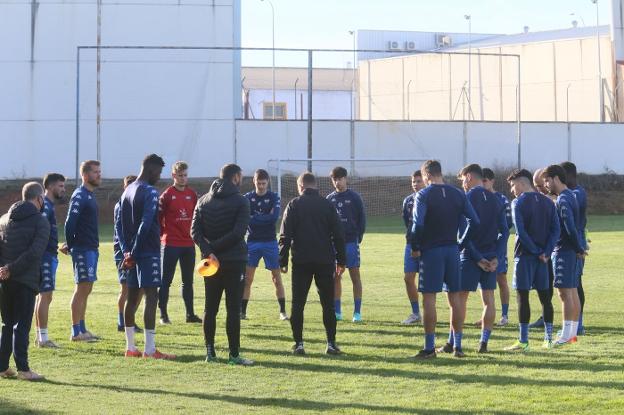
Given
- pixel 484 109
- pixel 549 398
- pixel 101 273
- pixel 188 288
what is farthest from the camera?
pixel 484 109

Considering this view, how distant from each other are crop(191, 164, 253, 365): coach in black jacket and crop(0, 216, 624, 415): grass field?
0.57m

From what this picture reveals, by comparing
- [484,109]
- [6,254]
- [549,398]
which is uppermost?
[484,109]

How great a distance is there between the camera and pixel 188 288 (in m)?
15.6

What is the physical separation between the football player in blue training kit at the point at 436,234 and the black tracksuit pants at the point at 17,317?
156 inches

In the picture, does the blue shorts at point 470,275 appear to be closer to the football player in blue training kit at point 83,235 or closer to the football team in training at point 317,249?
the football team in training at point 317,249

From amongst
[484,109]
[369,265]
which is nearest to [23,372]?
[369,265]

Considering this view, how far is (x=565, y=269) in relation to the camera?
516 inches

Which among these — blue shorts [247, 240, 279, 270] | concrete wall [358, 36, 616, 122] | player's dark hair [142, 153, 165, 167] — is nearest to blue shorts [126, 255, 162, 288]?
player's dark hair [142, 153, 165, 167]

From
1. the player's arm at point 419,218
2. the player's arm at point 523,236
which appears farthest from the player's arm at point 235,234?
the player's arm at point 523,236

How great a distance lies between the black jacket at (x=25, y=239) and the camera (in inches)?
423

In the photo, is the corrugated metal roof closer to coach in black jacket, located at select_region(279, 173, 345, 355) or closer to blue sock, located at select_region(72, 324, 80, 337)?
blue sock, located at select_region(72, 324, 80, 337)

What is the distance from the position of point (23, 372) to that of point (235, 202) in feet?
8.86

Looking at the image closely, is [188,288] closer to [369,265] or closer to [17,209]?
[17,209]

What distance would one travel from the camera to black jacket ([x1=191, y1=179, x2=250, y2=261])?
38.5 ft
